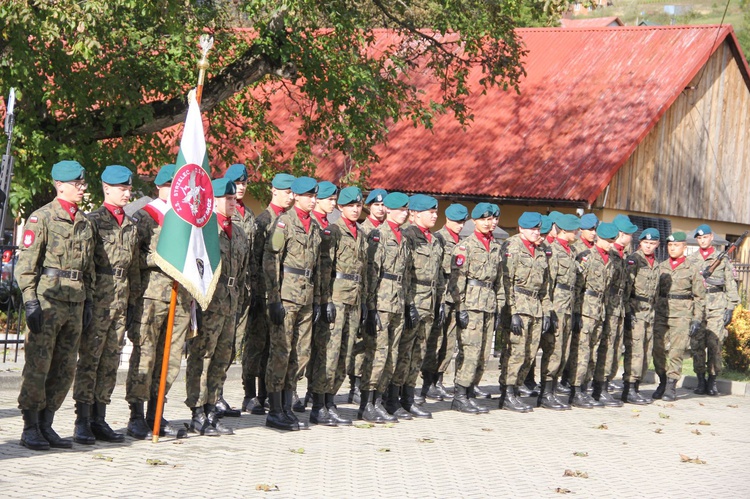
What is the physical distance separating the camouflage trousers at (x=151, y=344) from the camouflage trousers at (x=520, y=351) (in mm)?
4475

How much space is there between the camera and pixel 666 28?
27641 millimetres

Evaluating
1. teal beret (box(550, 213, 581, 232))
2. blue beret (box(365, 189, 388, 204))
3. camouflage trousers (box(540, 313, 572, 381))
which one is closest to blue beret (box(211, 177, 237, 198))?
blue beret (box(365, 189, 388, 204))

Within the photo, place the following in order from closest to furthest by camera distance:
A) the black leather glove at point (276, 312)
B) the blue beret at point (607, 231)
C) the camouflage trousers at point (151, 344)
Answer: the camouflage trousers at point (151, 344), the black leather glove at point (276, 312), the blue beret at point (607, 231)

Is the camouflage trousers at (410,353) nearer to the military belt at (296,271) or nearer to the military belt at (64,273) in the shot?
the military belt at (296,271)

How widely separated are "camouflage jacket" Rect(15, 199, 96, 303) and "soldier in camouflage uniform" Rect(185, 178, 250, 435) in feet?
4.10

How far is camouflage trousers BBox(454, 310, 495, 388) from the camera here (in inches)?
473

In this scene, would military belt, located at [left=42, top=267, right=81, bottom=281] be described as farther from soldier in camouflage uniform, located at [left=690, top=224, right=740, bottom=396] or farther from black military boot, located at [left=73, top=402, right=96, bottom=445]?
soldier in camouflage uniform, located at [left=690, top=224, right=740, bottom=396]

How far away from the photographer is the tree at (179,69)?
51.6ft

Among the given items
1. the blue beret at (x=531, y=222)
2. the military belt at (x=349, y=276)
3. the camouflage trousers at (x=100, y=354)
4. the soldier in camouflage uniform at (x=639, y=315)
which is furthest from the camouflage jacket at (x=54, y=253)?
the soldier in camouflage uniform at (x=639, y=315)

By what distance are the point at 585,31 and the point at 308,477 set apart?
23.3 m

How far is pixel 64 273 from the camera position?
828 centimetres

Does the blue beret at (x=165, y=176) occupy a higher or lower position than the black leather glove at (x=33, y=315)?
higher


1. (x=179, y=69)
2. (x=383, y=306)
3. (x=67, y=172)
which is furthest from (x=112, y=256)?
(x=179, y=69)

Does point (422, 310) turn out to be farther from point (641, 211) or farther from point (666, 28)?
point (666, 28)
